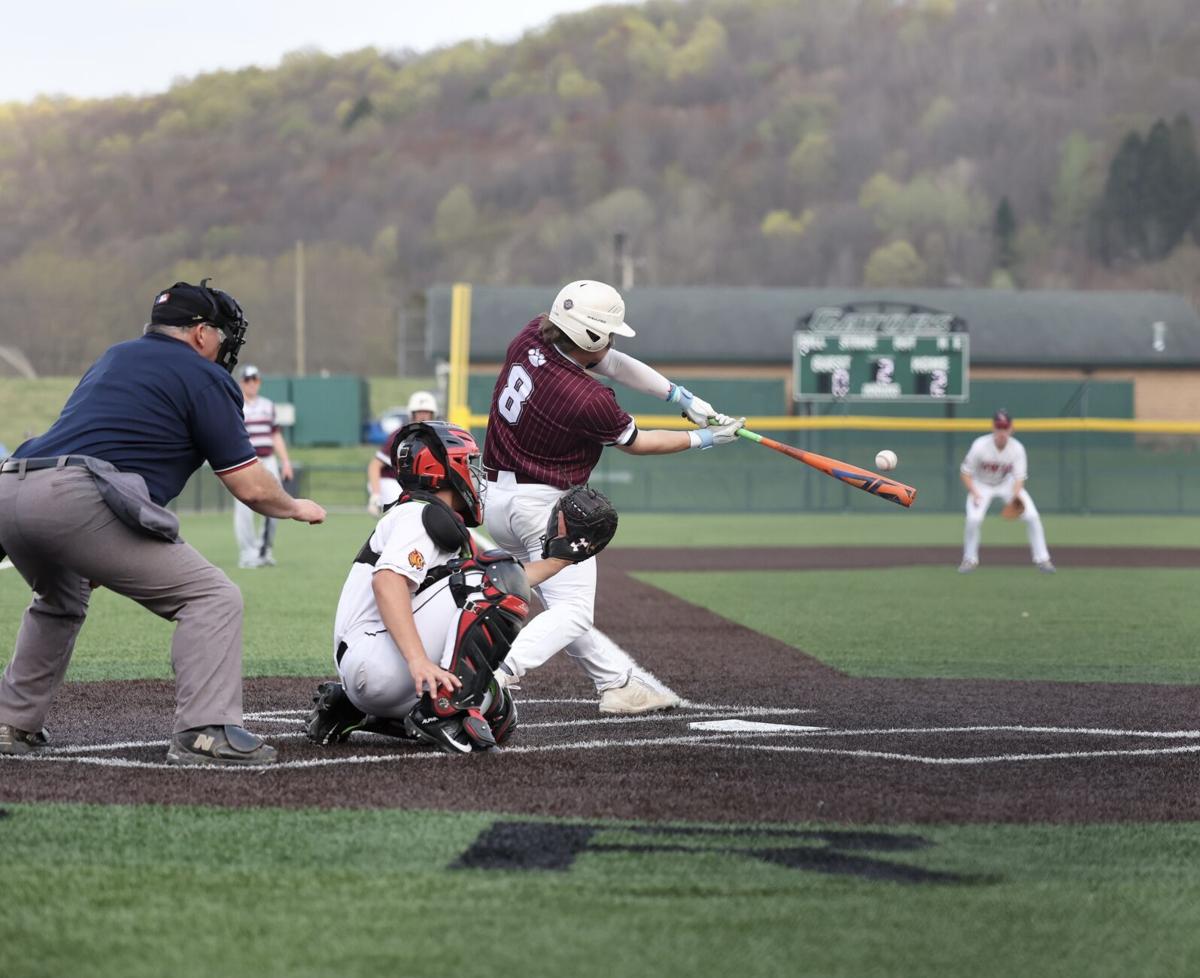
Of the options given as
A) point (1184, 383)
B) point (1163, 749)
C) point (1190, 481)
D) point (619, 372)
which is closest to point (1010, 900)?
point (1163, 749)

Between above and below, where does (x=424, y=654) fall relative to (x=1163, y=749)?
above

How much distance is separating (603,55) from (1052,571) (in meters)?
154

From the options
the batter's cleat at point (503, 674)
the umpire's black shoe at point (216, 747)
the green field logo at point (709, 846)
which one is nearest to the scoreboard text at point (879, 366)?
the batter's cleat at point (503, 674)

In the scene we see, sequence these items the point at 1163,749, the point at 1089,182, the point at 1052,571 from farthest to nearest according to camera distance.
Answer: the point at 1089,182 < the point at 1052,571 < the point at 1163,749

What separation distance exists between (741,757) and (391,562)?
1475 millimetres

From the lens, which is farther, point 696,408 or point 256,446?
point 256,446

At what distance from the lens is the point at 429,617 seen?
643cm

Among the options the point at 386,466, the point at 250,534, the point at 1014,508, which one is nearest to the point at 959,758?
the point at 386,466

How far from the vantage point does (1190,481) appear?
125 ft

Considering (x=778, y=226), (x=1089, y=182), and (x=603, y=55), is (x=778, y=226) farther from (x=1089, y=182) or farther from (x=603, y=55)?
(x=603, y=55)

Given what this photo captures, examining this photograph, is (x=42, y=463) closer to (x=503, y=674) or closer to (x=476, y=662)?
(x=476, y=662)

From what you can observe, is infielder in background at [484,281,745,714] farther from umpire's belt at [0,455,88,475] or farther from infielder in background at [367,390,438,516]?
infielder in background at [367,390,438,516]

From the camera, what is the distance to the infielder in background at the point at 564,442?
748 centimetres

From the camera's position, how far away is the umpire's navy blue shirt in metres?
5.87
